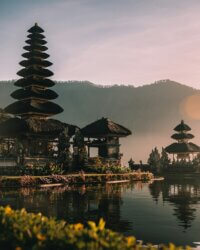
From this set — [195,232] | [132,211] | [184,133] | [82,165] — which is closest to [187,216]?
[132,211]

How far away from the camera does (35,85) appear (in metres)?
Result: 51.2

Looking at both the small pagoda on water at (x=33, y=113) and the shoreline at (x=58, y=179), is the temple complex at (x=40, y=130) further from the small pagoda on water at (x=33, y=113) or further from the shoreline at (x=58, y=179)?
the shoreline at (x=58, y=179)

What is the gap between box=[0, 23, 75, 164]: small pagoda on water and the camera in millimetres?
41812

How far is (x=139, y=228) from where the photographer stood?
1339 cm

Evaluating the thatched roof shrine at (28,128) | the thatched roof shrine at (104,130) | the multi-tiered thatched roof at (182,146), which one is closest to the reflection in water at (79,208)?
the thatched roof shrine at (28,128)

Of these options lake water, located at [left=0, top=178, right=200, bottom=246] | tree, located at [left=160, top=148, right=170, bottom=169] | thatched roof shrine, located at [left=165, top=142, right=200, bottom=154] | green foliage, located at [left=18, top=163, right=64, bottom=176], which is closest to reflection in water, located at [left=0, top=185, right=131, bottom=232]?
lake water, located at [left=0, top=178, right=200, bottom=246]

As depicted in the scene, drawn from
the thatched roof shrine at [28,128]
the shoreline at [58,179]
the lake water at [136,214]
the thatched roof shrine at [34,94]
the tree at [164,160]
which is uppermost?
the thatched roof shrine at [34,94]

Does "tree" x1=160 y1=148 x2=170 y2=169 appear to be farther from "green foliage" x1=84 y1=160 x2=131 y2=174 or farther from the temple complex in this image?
"green foliage" x1=84 y1=160 x2=131 y2=174

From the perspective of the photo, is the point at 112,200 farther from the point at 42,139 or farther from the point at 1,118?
the point at 1,118

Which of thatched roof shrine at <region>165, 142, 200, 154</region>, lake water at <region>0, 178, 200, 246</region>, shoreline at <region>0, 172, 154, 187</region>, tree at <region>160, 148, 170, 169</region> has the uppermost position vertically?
thatched roof shrine at <region>165, 142, 200, 154</region>

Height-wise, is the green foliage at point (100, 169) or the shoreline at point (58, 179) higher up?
the green foliage at point (100, 169)

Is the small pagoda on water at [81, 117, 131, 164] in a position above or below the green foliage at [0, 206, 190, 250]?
above

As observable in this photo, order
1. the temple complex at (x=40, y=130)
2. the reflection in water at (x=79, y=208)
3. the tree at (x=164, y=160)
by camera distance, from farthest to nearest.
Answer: the tree at (x=164, y=160), the temple complex at (x=40, y=130), the reflection in water at (x=79, y=208)

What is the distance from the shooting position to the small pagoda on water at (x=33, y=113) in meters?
41.8
